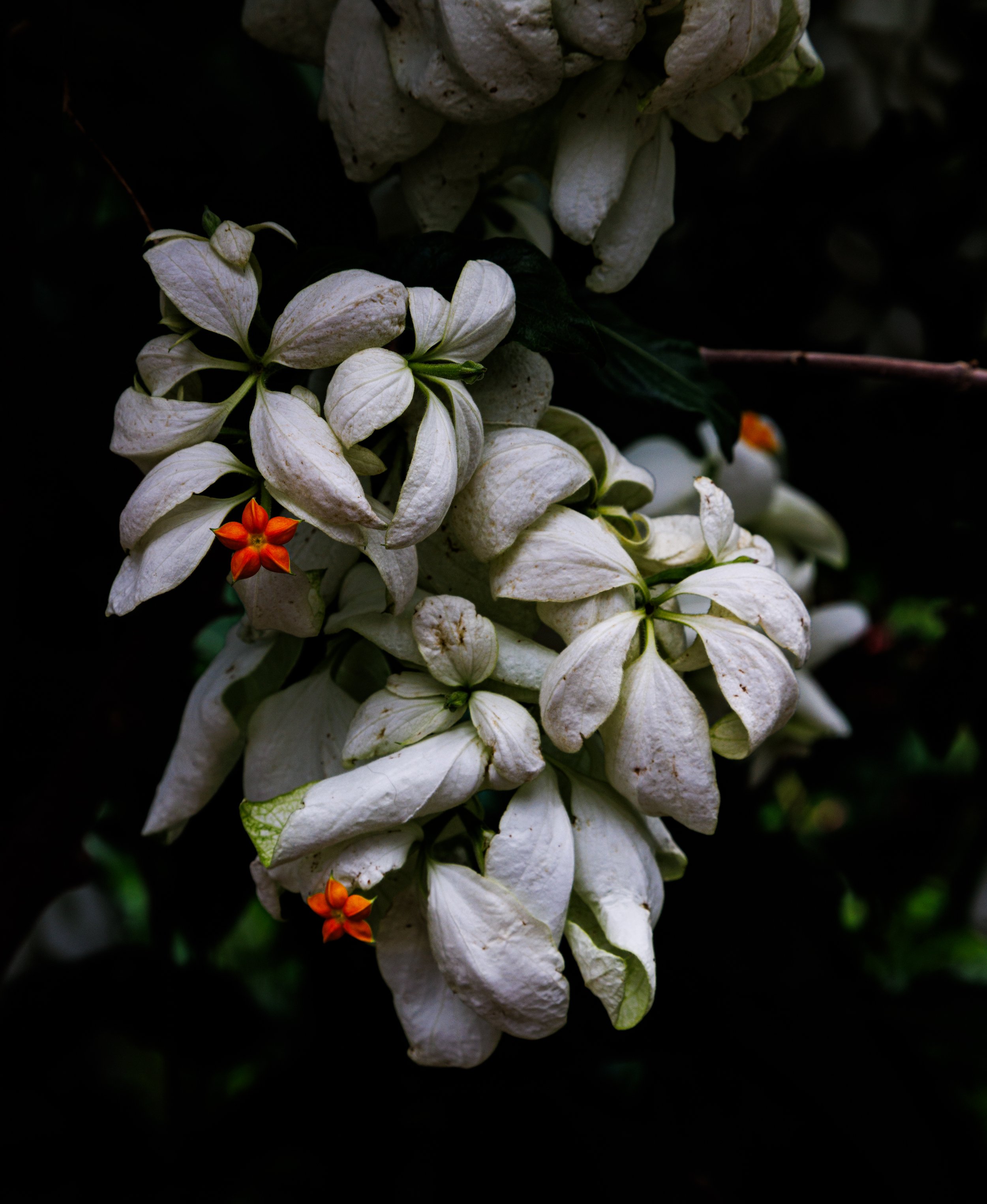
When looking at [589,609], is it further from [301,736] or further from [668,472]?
[668,472]

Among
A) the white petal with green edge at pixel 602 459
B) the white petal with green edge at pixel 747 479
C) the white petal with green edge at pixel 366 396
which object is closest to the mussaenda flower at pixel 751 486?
the white petal with green edge at pixel 747 479

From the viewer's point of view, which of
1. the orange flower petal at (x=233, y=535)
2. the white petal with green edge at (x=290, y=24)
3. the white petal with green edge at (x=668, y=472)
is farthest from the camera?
the white petal with green edge at (x=668, y=472)

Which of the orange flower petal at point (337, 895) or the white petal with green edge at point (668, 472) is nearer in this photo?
the orange flower petal at point (337, 895)

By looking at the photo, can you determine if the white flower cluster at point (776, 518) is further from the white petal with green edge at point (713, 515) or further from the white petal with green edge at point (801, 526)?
the white petal with green edge at point (713, 515)

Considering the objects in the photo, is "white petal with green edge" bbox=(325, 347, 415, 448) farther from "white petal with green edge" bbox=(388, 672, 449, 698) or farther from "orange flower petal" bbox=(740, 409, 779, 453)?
"orange flower petal" bbox=(740, 409, 779, 453)

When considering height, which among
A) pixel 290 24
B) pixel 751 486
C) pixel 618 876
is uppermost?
pixel 290 24

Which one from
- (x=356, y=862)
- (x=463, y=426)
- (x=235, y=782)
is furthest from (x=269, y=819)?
(x=235, y=782)

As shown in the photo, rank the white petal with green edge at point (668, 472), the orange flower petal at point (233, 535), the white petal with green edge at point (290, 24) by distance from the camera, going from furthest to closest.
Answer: the white petal with green edge at point (668, 472), the white petal with green edge at point (290, 24), the orange flower petal at point (233, 535)

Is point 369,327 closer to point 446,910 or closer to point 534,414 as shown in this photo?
point 534,414
